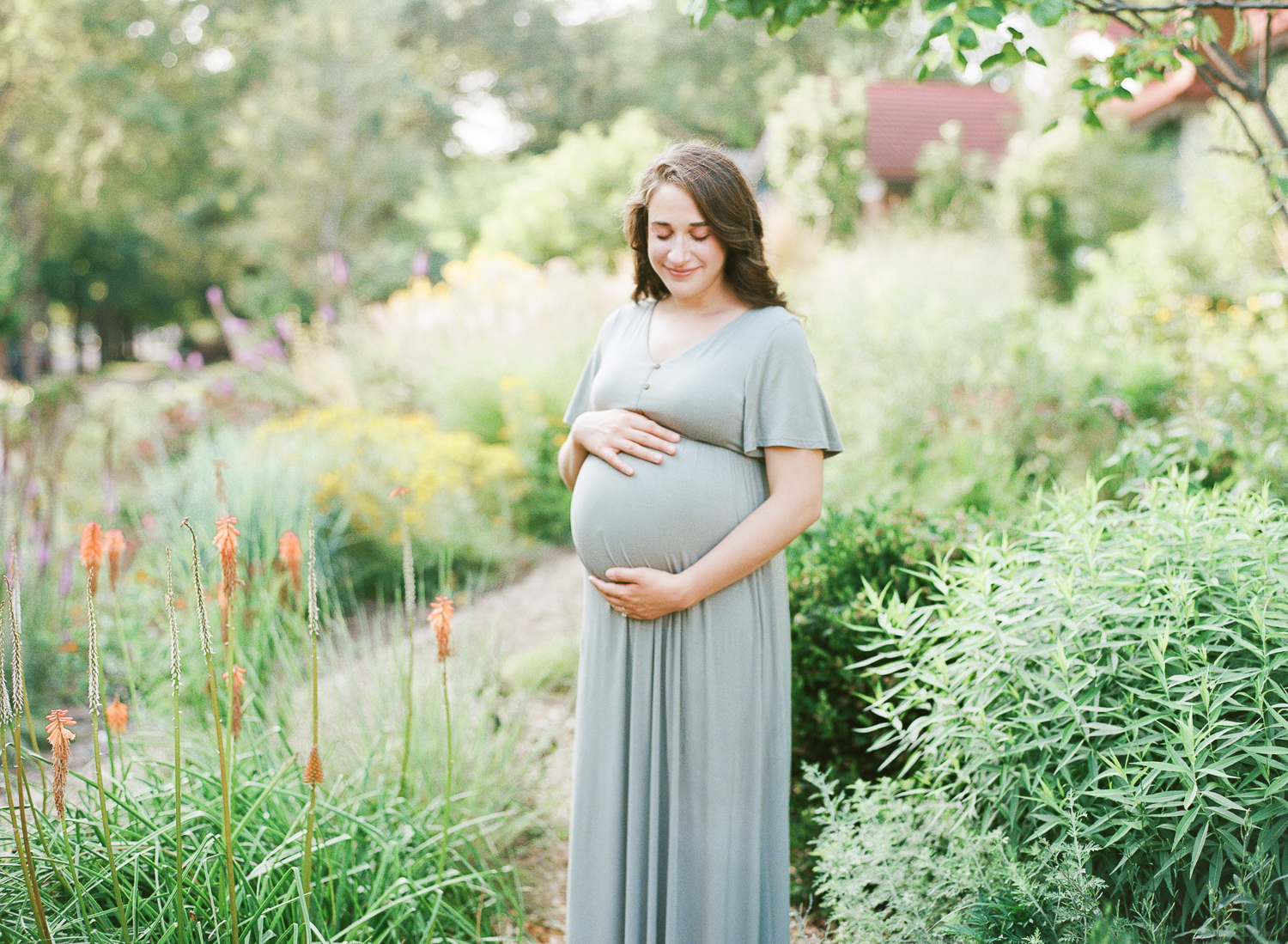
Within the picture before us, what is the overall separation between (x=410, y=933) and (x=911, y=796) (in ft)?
4.45

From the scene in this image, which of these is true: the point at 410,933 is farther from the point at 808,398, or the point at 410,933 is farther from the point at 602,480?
the point at 808,398

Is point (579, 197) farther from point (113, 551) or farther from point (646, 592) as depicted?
point (646, 592)

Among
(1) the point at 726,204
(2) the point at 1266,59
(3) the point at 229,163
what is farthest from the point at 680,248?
(3) the point at 229,163

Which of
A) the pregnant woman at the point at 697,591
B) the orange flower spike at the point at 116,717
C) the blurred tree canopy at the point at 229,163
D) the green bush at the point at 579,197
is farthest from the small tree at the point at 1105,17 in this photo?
the green bush at the point at 579,197

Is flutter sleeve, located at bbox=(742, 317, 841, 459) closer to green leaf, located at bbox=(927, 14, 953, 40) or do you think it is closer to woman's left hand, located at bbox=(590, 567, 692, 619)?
woman's left hand, located at bbox=(590, 567, 692, 619)

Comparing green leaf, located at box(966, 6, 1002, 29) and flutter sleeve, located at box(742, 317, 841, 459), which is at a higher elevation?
green leaf, located at box(966, 6, 1002, 29)

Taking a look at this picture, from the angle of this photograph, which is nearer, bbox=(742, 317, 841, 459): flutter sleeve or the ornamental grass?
the ornamental grass

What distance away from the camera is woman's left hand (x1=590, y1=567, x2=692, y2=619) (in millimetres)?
1993

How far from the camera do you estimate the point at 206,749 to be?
2.58m

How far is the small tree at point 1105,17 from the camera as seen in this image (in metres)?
2.45

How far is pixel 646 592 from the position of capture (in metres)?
2.01

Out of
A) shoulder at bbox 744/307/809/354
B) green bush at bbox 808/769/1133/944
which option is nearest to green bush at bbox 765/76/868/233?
shoulder at bbox 744/307/809/354

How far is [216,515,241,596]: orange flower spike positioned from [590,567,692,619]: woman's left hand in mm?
829

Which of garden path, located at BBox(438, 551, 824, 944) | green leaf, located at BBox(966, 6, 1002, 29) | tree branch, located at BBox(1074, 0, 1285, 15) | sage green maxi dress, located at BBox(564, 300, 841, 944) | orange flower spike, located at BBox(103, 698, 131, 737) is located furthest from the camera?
garden path, located at BBox(438, 551, 824, 944)
